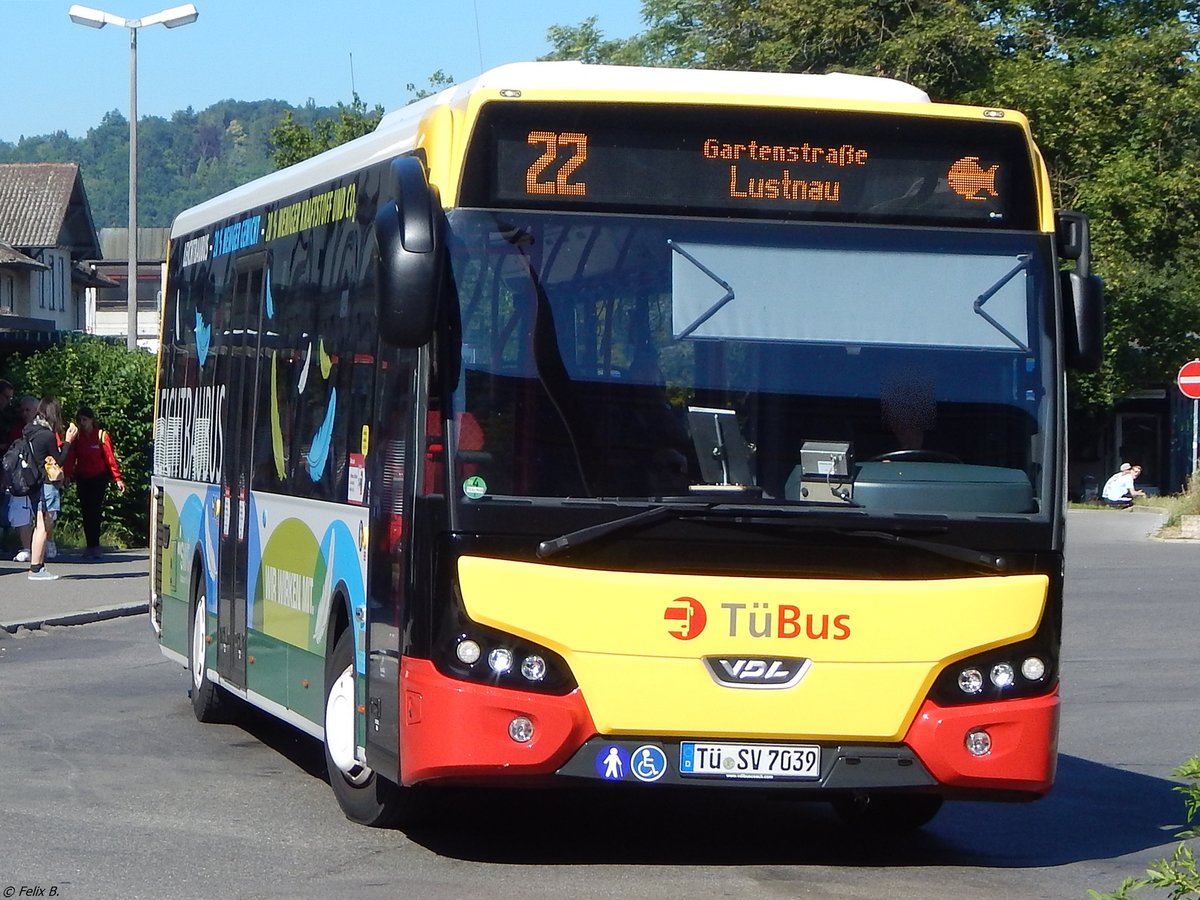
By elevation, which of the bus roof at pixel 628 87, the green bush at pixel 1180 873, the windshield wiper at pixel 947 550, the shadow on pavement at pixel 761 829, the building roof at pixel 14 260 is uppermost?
the building roof at pixel 14 260

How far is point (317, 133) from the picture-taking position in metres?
59.4

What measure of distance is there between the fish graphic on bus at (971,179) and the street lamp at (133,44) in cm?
2926

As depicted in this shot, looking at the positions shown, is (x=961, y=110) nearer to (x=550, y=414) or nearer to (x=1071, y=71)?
(x=550, y=414)

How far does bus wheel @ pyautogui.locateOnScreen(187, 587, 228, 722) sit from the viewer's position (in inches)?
458

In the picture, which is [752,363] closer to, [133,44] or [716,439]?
[716,439]

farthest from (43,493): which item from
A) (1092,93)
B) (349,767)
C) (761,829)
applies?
(1092,93)

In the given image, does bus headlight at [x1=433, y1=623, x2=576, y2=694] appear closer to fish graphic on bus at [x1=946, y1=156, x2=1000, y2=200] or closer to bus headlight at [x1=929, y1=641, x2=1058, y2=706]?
bus headlight at [x1=929, y1=641, x2=1058, y2=706]

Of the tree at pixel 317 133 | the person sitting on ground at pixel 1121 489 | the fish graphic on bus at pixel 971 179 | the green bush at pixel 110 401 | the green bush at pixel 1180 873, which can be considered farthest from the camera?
the tree at pixel 317 133

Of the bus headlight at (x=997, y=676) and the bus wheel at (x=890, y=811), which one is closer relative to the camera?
the bus headlight at (x=997, y=676)

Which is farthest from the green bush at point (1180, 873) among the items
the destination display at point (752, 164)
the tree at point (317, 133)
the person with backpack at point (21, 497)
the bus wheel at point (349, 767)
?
the tree at point (317, 133)

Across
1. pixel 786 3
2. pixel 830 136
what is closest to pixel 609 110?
pixel 830 136

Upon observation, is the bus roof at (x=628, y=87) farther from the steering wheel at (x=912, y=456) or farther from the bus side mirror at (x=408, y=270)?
the steering wheel at (x=912, y=456)

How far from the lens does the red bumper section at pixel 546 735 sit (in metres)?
7.28

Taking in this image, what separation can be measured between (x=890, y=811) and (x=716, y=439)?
230 centimetres
